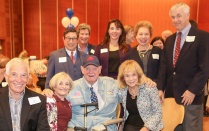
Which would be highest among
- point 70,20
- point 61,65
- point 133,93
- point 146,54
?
point 70,20

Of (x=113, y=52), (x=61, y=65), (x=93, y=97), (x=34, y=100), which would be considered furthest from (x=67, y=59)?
(x=34, y=100)

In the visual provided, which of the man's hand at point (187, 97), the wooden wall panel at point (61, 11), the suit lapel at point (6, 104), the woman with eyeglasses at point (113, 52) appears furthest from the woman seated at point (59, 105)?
the wooden wall panel at point (61, 11)

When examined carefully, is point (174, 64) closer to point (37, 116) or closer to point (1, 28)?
point (37, 116)

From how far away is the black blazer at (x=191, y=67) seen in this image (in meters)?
2.66

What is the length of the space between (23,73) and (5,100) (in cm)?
27

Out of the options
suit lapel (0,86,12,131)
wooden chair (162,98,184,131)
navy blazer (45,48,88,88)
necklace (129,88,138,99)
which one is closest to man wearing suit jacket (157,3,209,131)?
wooden chair (162,98,184,131)

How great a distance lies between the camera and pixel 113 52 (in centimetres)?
362

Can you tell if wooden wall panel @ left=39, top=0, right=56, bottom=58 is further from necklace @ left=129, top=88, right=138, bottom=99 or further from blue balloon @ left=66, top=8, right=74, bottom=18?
necklace @ left=129, top=88, right=138, bottom=99

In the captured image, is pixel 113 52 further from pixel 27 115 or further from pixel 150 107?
pixel 27 115

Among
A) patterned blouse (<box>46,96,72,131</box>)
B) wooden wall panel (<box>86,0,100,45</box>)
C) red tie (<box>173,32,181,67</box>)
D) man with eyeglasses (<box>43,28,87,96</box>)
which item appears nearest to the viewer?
patterned blouse (<box>46,96,72,131</box>)

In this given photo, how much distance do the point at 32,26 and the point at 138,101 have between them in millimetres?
7114

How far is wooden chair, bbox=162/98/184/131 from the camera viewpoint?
101 inches

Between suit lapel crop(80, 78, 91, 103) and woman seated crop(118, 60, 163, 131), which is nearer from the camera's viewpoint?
woman seated crop(118, 60, 163, 131)

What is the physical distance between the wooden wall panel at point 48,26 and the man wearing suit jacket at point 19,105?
23.2 feet
